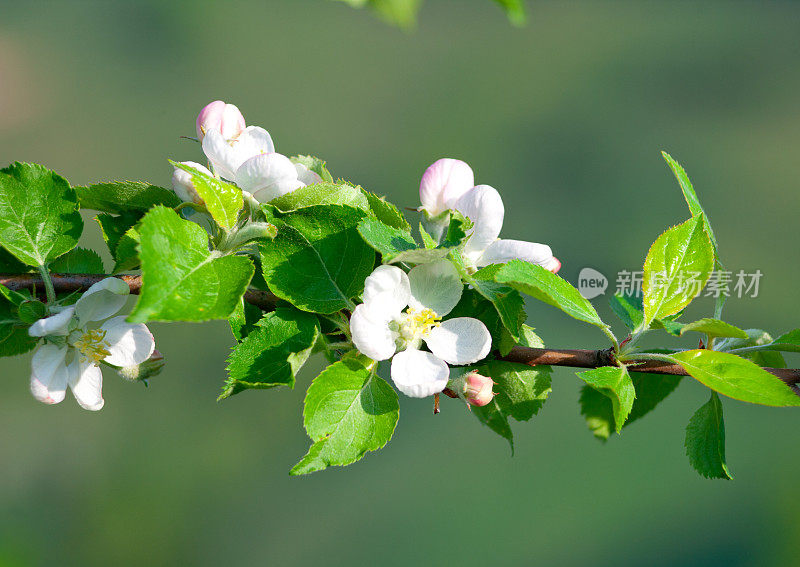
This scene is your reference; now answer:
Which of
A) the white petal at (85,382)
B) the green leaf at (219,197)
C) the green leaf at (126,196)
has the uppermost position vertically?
the green leaf at (219,197)

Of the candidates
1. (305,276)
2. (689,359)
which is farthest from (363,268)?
(689,359)

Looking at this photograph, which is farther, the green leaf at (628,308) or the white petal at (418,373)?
the green leaf at (628,308)

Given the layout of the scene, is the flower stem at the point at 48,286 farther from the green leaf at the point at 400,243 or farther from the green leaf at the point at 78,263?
the green leaf at the point at 400,243

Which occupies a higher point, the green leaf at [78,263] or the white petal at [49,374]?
the green leaf at [78,263]

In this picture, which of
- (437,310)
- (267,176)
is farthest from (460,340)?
(267,176)

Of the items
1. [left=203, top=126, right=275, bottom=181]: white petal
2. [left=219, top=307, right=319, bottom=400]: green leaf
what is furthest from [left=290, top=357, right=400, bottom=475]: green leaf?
[left=203, top=126, right=275, bottom=181]: white petal

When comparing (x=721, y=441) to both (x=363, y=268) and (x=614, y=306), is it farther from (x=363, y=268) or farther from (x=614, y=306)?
(x=363, y=268)

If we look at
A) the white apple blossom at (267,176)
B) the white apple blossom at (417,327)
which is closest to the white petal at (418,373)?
the white apple blossom at (417,327)
